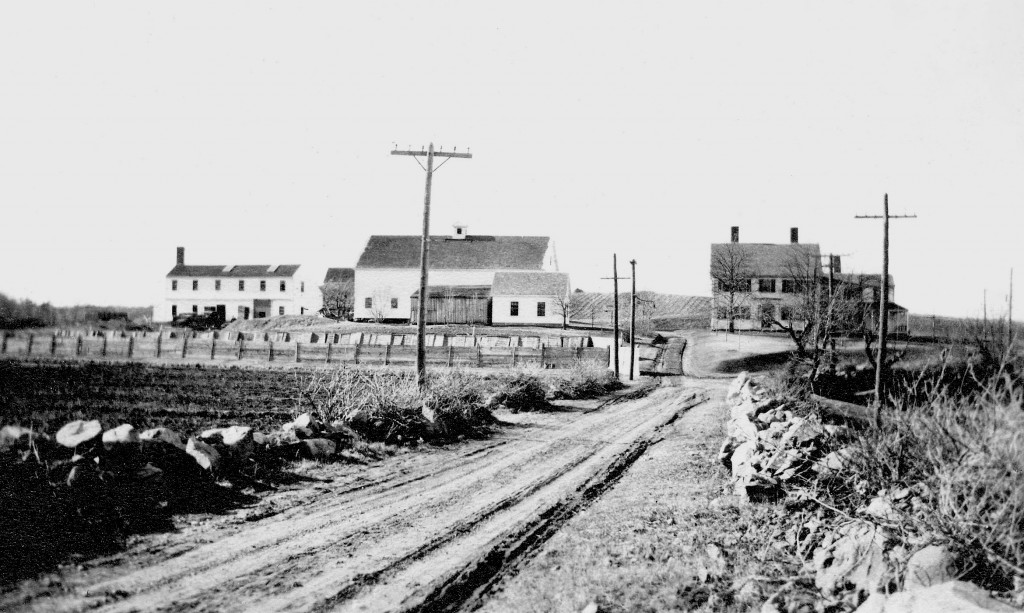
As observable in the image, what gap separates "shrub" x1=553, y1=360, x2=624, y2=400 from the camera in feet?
76.2

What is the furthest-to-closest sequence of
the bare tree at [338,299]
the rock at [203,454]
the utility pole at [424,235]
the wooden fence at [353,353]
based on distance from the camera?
1. the bare tree at [338,299]
2. the wooden fence at [353,353]
3. the utility pole at [424,235]
4. the rock at [203,454]

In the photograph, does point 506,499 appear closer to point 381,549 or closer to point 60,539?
point 381,549

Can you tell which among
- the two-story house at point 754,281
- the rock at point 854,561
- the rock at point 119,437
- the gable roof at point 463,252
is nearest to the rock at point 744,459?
the rock at point 854,561

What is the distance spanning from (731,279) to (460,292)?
82.8 ft

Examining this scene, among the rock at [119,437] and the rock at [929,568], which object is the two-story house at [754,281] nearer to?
the rock at [929,568]

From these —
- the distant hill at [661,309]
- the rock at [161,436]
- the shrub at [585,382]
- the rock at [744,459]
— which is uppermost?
the distant hill at [661,309]

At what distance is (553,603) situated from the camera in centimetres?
507

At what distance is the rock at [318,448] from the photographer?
10102 millimetres

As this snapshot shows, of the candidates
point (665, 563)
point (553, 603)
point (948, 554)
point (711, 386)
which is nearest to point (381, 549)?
point (553, 603)

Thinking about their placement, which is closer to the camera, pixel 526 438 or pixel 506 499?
pixel 506 499

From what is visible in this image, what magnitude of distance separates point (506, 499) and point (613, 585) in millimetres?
3055

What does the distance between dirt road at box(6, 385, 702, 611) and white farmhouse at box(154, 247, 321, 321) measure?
6186cm

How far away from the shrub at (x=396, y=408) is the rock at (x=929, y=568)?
9.27 m

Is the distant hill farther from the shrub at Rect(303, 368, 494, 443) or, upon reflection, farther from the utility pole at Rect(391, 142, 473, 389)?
the shrub at Rect(303, 368, 494, 443)
